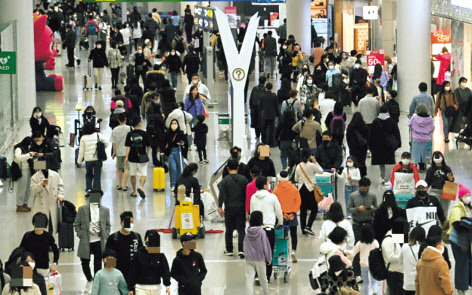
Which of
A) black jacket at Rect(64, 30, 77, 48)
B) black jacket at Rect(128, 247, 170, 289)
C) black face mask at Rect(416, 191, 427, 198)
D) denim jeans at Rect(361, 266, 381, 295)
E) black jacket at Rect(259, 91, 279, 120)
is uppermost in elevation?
black jacket at Rect(64, 30, 77, 48)

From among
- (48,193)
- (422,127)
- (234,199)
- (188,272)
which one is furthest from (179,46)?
(188,272)

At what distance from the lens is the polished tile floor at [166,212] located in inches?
583

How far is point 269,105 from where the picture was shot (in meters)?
23.5

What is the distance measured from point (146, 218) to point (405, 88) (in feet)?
42.7

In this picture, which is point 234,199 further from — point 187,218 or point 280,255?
point 280,255

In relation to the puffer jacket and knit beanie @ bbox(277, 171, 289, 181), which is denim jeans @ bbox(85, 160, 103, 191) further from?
knit beanie @ bbox(277, 171, 289, 181)

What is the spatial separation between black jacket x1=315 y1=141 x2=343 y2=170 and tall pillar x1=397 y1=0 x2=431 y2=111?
11364mm

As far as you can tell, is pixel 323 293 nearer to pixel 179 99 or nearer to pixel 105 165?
pixel 105 165

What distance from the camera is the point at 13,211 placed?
1922 centimetres

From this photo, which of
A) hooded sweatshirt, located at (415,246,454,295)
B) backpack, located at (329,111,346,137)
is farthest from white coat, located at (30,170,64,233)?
backpack, located at (329,111,346,137)

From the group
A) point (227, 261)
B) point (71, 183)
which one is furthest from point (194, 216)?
point (71, 183)

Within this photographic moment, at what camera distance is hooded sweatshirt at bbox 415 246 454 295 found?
38.9ft

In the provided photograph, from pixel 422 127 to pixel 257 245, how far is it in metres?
8.05

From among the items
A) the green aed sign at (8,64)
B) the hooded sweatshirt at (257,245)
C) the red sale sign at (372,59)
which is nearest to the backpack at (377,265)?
the hooded sweatshirt at (257,245)
